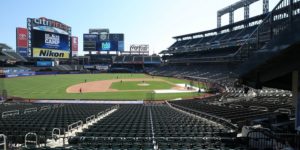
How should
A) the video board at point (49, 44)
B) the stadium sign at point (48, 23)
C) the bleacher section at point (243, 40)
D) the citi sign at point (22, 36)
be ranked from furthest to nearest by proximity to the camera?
the citi sign at point (22, 36)
the video board at point (49, 44)
the stadium sign at point (48, 23)
the bleacher section at point (243, 40)

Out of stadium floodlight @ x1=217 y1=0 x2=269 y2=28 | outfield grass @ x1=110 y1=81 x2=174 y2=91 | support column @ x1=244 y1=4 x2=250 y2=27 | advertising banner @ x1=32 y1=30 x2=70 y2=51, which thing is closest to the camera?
outfield grass @ x1=110 y1=81 x2=174 y2=91

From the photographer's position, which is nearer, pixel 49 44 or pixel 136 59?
pixel 49 44

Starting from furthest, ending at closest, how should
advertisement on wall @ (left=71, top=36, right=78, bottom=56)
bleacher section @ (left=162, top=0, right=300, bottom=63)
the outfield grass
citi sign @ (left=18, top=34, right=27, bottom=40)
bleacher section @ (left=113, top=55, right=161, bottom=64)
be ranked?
1. bleacher section @ (left=113, top=55, right=161, bottom=64)
2. advertisement on wall @ (left=71, top=36, right=78, bottom=56)
3. citi sign @ (left=18, top=34, right=27, bottom=40)
4. the outfield grass
5. bleacher section @ (left=162, top=0, right=300, bottom=63)

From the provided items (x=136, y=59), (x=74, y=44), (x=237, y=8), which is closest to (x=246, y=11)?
(x=237, y=8)

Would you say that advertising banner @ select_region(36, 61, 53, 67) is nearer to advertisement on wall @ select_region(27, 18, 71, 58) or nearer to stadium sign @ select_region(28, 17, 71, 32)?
advertisement on wall @ select_region(27, 18, 71, 58)

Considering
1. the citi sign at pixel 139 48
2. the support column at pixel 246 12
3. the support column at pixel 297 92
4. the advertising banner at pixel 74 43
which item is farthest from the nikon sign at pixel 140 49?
the support column at pixel 297 92

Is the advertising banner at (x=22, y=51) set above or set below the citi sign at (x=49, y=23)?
below

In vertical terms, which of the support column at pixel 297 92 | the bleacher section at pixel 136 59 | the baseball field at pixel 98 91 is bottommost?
the baseball field at pixel 98 91

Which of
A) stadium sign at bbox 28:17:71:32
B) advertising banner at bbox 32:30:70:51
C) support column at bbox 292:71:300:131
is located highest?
stadium sign at bbox 28:17:71:32

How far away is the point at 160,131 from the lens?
15859 mm

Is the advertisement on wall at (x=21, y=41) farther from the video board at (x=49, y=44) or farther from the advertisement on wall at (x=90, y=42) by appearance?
the advertisement on wall at (x=90, y=42)

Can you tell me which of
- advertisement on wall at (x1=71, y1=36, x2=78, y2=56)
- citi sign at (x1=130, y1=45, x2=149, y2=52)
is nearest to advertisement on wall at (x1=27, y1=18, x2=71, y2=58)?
advertisement on wall at (x1=71, y1=36, x2=78, y2=56)

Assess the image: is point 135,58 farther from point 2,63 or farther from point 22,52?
point 2,63

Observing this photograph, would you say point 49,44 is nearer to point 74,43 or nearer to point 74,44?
point 74,43
